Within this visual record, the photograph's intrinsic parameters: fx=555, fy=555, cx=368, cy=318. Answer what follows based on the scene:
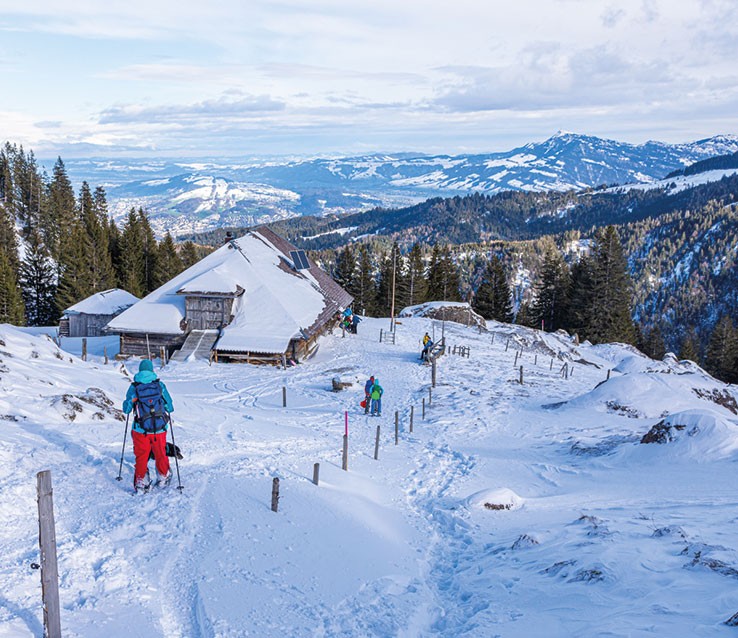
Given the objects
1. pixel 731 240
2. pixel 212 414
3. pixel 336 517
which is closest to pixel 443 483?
pixel 336 517

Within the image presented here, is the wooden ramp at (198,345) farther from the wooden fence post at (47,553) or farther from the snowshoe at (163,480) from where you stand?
the wooden fence post at (47,553)

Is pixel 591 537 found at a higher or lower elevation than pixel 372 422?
higher

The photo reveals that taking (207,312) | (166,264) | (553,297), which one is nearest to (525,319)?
(553,297)

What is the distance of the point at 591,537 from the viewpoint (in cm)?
896

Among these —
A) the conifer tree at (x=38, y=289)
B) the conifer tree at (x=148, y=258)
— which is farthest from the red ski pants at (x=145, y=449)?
the conifer tree at (x=148, y=258)

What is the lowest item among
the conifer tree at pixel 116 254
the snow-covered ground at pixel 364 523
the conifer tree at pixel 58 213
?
the snow-covered ground at pixel 364 523

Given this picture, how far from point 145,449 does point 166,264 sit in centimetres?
5781

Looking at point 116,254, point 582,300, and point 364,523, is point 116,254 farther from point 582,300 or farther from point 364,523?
point 364,523

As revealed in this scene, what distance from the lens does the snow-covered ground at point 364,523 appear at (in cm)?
651

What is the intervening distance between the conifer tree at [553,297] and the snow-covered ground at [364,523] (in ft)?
146

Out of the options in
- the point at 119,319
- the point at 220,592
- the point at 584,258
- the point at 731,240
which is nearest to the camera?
the point at 220,592

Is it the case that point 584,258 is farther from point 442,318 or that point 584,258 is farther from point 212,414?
point 212,414

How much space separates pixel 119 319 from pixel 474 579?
95.1ft

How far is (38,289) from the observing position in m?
54.0
